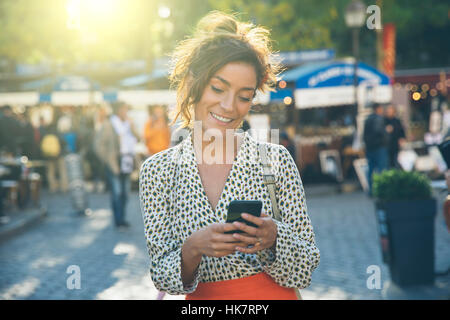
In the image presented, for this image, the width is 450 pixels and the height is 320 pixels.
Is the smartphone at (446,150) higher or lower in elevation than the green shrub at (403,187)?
higher

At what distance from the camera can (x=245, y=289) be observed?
7.12ft

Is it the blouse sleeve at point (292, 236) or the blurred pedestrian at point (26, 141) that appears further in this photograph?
the blurred pedestrian at point (26, 141)

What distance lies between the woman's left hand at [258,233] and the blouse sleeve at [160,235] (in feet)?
0.91

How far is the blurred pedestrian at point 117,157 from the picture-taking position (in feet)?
33.7

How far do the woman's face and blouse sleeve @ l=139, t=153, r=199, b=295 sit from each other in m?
0.25

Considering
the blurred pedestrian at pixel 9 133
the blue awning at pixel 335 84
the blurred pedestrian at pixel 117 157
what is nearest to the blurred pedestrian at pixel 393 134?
the blue awning at pixel 335 84

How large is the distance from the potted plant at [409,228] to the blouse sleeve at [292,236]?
4.28m

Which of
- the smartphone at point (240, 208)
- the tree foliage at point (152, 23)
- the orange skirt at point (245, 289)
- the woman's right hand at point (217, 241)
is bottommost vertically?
the orange skirt at point (245, 289)

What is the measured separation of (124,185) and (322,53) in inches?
370

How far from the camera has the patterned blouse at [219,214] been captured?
6.97ft
